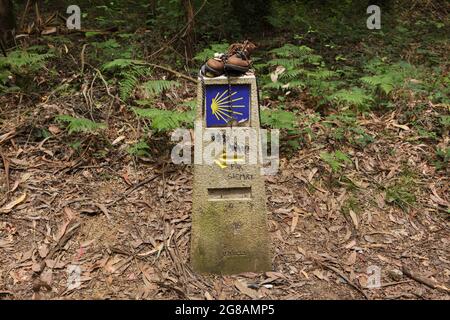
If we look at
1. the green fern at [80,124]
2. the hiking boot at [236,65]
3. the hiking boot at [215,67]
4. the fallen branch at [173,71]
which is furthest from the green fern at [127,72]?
the hiking boot at [236,65]

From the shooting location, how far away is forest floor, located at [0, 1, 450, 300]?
3447 millimetres

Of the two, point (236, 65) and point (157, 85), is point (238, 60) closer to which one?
point (236, 65)

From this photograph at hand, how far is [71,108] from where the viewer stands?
16.6 ft

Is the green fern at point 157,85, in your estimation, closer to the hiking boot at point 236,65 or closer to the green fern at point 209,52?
the green fern at point 209,52

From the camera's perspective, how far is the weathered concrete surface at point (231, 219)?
10.7ft

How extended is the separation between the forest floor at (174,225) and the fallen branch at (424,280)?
0.06ft

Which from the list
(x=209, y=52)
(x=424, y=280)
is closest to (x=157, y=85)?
(x=209, y=52)

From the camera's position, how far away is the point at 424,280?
3.58 meters

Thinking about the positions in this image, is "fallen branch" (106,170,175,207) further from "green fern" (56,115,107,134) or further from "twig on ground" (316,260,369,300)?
"twig on ground" (316,260,369,300)

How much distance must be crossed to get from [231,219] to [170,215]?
0.92 m
